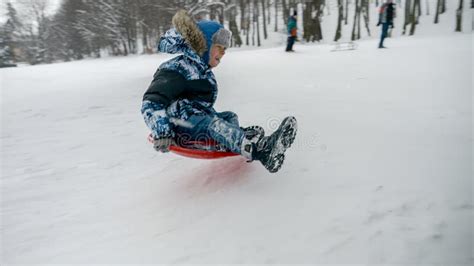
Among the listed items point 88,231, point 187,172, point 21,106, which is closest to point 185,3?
point 21,106

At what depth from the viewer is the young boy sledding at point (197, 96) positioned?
7.47 ft

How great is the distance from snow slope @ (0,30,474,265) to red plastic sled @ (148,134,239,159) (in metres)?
0.28

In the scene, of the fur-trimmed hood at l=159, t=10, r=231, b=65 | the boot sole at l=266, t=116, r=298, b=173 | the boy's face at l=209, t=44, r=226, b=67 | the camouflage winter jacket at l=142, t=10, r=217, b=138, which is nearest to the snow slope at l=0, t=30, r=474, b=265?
the boot sole at l=266, t=116, r=298, b=173

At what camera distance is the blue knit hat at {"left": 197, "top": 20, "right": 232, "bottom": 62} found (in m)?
2.48

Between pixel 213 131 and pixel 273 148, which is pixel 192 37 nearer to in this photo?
pixel 213 131

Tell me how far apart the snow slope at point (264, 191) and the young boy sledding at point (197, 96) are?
335 millimetres

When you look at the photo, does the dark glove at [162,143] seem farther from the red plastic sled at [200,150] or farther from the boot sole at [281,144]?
the boot sole at [281,144]

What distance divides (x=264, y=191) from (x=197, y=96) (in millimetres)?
916

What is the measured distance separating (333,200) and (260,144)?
0.64 meters

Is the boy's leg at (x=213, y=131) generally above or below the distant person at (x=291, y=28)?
below

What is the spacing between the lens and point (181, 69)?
94.3 inches

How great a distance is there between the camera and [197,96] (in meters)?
2.53

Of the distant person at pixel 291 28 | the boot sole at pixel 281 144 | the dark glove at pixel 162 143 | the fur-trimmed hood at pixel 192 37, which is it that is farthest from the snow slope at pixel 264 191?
the distant person at pixel 291 28

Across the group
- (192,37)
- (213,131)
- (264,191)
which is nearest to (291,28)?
(192,37)
